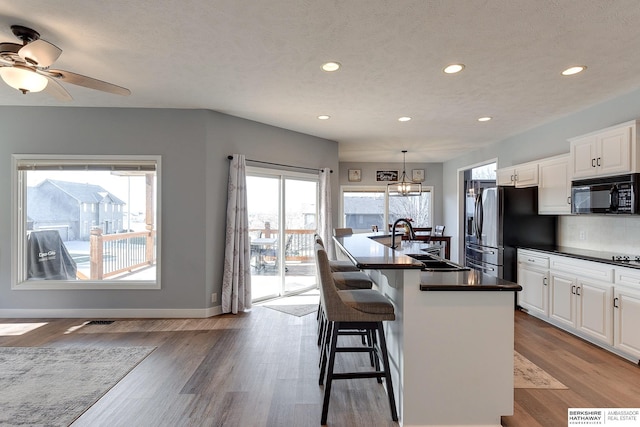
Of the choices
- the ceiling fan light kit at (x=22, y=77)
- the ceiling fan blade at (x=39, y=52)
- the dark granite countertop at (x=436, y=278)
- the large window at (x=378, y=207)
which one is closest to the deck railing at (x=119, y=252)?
the ceiling fan light kit at (x=22, y=77)

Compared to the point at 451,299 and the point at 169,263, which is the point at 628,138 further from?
the point at 169,263

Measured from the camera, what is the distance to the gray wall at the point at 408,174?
8.30m

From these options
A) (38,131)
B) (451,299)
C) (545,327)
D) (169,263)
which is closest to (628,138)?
(545,327)

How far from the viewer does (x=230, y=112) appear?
4.39 m

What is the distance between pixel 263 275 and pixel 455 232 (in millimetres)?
4778

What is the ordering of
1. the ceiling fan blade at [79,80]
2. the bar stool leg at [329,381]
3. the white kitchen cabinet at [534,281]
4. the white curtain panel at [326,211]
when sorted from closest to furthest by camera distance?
the bar stool leg at [329,381], the ceiling fan blade at [79,80], the white kitchen cabinet at [534,281], the white curtain panel at [326,211]

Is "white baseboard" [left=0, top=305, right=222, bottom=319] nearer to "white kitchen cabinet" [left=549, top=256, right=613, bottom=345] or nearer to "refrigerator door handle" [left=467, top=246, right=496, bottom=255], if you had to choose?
"refrigerator door handle" [left=467, top=246, right=496, bottom=255]

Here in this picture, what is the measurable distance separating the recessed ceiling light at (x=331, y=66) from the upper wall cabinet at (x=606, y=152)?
2.80 meters

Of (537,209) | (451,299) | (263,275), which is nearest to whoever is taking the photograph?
(451,299)

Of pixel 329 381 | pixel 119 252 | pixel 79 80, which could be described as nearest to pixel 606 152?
pixel 329 381

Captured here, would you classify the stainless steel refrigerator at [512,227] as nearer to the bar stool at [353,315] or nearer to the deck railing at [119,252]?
the bar stool at [353,315]

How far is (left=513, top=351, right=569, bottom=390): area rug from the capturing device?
8.51 feet

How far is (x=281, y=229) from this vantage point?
17.3 feet

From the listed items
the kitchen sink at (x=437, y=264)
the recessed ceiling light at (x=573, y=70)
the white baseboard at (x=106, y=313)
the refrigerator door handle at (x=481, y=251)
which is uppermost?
the recessed ceiling light at (x=573, y=70)
